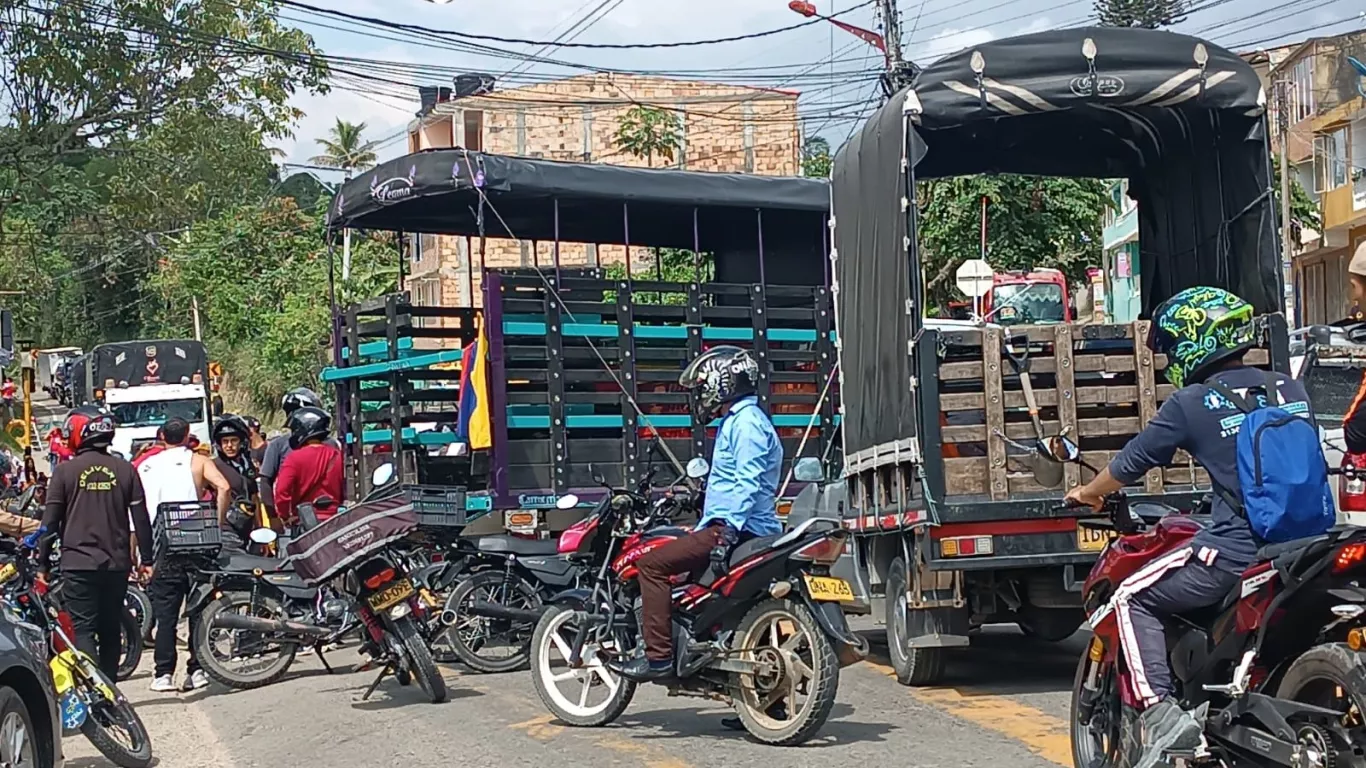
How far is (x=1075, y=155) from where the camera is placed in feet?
36.5

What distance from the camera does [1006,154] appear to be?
11000 mm

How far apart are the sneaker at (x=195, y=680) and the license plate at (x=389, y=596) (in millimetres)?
1736

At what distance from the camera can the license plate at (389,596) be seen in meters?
9.22

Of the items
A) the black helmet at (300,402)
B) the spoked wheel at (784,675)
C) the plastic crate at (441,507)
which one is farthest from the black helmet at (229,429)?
the spoked wheel at (784,675)

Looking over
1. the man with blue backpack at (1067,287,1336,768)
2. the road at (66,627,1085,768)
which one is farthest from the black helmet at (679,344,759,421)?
the man with blue backpack at (1067,287,1336,768)

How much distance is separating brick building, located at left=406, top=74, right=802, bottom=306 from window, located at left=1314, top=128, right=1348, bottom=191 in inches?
494

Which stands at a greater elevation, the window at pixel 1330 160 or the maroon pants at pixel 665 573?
the window at pixel 1330 160

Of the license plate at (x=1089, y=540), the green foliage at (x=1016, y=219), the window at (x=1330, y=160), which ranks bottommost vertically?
the license plate at (x=1089, y=540)

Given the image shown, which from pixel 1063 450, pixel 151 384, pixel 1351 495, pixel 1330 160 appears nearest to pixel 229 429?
pixel 1351 495

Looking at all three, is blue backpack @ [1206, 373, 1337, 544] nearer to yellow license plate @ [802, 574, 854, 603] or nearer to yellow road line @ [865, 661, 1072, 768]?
yellow road line @ [865, 661, 1072, 768]

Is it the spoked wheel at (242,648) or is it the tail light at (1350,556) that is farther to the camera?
the spoked wheel at (242,648)

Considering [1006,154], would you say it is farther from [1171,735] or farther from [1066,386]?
[1171,735]

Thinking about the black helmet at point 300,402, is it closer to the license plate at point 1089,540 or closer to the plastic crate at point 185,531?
the plastic crate at point 185,531

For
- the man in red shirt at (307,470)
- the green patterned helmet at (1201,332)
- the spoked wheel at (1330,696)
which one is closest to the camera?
the spoked wheel at (1330,696)
